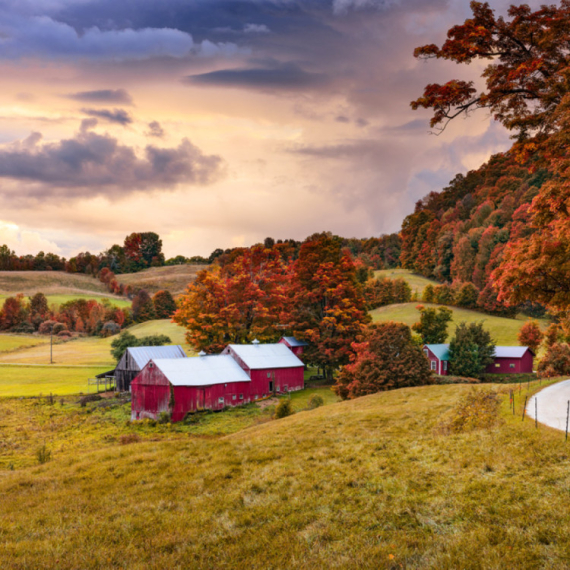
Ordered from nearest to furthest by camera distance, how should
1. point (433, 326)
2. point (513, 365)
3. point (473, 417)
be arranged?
point (473, 417), point (513, 365), point (433, 326)

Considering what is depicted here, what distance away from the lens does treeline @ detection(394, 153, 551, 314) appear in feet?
297

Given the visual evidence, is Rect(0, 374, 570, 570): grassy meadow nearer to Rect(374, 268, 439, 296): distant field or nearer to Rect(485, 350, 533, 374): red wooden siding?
Rect(485, 350, 533, 374): red wooden siding

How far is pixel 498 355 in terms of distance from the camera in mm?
53656

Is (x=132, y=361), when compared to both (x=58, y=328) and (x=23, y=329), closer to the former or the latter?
(x=58, y=328)

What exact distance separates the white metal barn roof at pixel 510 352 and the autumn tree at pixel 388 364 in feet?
79.2

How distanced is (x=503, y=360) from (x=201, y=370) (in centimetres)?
3739

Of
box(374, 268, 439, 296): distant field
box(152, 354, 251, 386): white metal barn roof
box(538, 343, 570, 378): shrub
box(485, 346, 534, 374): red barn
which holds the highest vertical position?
box(374, 268, 439, 296): distant field

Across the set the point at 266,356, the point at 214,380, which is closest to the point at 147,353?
the point at 214,380

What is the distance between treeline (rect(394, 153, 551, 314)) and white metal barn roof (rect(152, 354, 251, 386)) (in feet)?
158

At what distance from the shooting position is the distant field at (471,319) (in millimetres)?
69931

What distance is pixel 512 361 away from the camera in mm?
53250


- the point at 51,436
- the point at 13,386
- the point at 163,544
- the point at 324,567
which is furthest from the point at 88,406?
the point at 324,567

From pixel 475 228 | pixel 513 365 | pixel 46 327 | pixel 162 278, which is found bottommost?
pixel 46 327

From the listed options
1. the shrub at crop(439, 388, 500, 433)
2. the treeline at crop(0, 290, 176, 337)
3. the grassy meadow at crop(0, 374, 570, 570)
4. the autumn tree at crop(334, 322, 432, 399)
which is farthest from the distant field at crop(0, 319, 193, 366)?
the grassy meadow at crop(0, 374, 570, 570)
